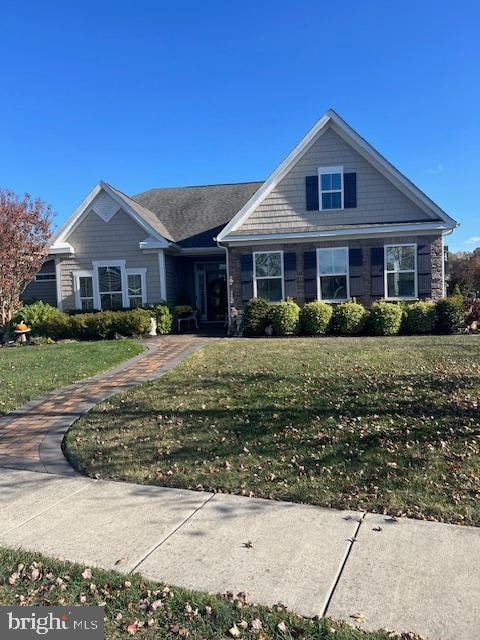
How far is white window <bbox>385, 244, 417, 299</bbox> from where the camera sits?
16016 millimetres

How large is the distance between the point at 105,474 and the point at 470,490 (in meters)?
3.38

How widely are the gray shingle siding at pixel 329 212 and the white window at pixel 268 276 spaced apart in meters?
0.85

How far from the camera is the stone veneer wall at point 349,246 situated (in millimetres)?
15836

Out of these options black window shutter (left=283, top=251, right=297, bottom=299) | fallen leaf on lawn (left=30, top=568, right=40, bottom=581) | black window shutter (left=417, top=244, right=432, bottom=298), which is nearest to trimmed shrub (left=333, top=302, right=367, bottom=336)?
black window shutter (left=283, top=251, right=297, bottom=299)

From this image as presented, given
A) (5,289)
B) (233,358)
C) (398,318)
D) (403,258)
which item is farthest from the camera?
(5,289)

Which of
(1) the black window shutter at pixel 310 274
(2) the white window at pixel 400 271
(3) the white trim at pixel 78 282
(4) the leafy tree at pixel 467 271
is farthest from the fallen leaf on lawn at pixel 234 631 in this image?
(4) the leafy tree at pixel 467 271

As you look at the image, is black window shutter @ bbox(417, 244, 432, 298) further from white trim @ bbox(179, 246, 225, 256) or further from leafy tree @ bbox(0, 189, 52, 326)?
leafy tree @ bbox(0, 189, 52, 326)

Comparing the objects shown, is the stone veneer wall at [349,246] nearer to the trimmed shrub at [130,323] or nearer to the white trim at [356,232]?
the white trim at [356,232]

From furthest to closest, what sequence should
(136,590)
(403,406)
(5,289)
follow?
1. (5,289)
2. (403,406)
3. (136,590)

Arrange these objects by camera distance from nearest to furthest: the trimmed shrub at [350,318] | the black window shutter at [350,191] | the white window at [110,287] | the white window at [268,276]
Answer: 1. the trimmed shrub at [350,318]
2. the black window shutter at [350,191]
3. the white window at [268,276]
4. the white window at [110,287]

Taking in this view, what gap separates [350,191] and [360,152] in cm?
128

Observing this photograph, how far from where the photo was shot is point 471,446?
5.17 m

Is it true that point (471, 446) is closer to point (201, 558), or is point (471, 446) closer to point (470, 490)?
point (470, 490)

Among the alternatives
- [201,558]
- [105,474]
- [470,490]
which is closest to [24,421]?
[105,474]
